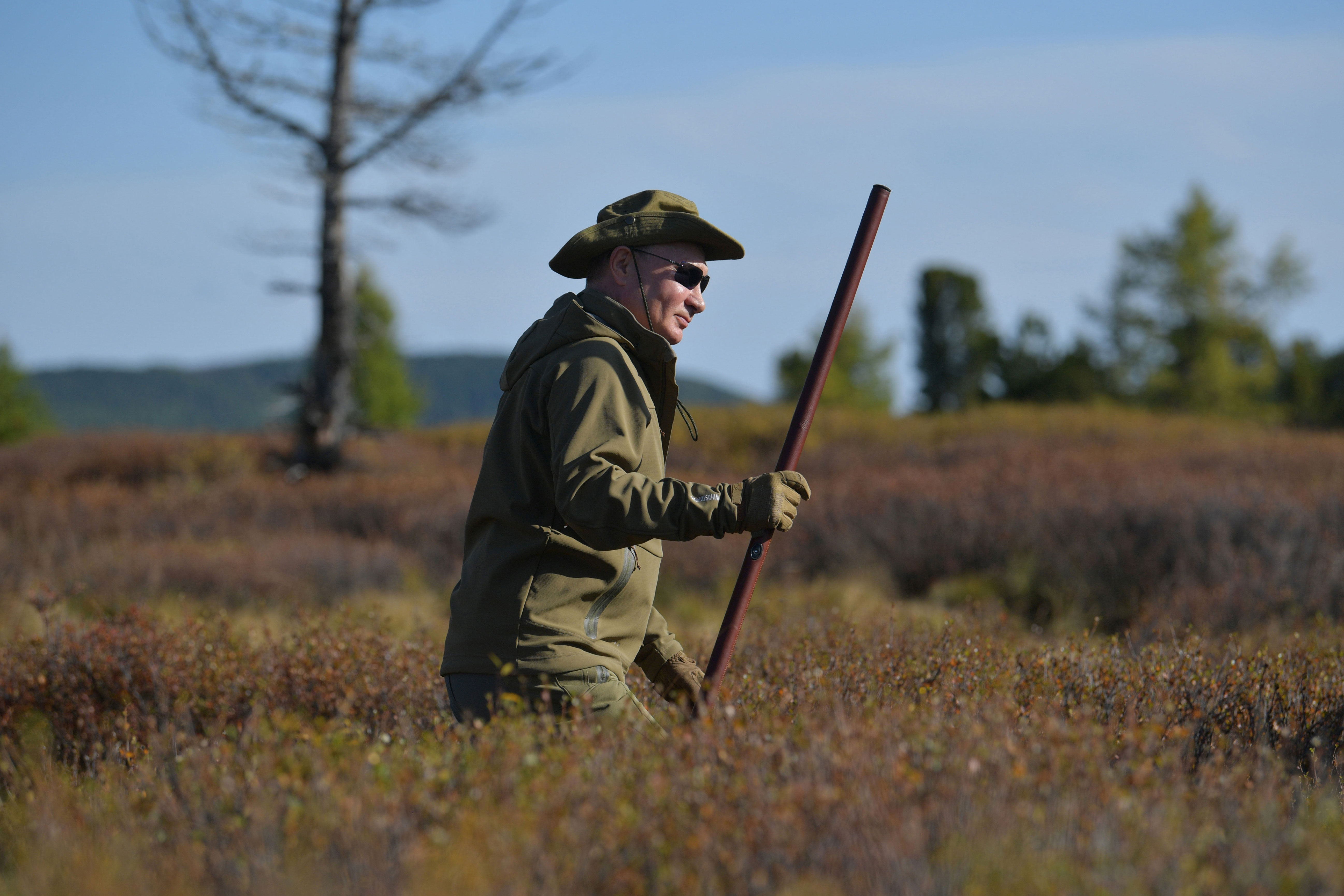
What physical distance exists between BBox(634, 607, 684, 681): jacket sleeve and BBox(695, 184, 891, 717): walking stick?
0.50ft

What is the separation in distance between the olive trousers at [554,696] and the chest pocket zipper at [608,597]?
10 centimetres

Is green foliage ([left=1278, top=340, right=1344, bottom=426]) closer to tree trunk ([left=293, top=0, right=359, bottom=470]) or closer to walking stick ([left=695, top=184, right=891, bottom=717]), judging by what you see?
tree trunk ([left=293, top=0, right=359, bottom=470])

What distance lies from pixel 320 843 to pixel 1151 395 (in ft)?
115

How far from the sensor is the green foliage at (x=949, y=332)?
45062 mm

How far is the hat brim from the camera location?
298 centimetres

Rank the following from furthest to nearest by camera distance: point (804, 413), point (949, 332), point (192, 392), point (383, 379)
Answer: point (192, 392), point (383, 379), point (949, 332), point (804, 413)

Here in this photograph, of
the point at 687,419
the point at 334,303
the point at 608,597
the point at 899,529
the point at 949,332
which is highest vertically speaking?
the point at 949,332

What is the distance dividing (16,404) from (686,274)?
46745 millimetres

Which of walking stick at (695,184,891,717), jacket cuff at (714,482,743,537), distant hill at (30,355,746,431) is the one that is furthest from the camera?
distant hill at (30,355,746,431)

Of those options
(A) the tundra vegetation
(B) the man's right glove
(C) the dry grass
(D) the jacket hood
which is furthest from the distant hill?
(B) the man's right glove

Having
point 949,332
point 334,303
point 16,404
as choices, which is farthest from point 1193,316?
point 16,404

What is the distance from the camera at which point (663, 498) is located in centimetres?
267

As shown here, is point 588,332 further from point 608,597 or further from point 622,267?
point 608,597

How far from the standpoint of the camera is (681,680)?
3.38 metres
